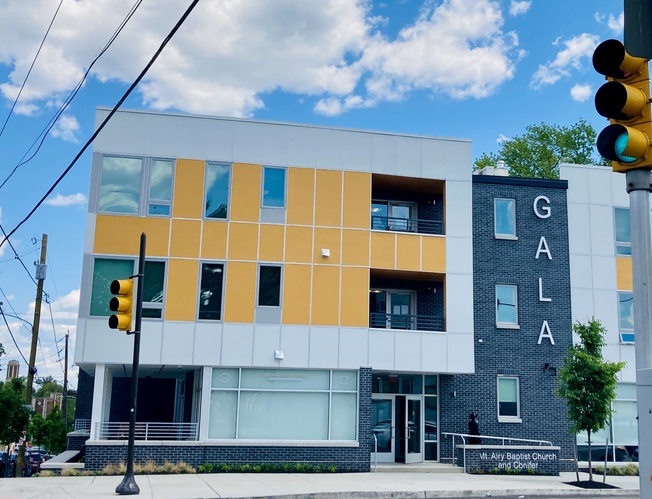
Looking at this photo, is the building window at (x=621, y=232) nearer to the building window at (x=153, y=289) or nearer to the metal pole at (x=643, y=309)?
the building window at (x=153, y=289)

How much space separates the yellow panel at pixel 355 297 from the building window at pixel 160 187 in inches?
234

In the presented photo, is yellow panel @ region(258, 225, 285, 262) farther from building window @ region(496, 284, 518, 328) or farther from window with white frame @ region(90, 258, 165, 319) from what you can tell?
building window @ region(496, 284, 518, 328)

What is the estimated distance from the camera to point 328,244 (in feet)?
81.0

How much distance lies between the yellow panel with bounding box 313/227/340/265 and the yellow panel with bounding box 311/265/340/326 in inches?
9.0

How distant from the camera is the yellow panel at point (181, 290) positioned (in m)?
23.4

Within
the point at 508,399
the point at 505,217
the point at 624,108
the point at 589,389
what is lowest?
the point at 508,399

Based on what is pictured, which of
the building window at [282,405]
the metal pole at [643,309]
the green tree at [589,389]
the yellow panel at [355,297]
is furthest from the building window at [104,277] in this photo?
the metal pole at [643,309]

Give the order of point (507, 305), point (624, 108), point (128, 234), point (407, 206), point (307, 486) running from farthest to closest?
1. point (407, 206)
2. point (507, 305)
3. point (128, 234)
4. point (307, 486)
5. point (624, 108)

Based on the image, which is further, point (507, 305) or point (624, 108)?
point (507, 305)

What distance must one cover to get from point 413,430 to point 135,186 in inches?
475

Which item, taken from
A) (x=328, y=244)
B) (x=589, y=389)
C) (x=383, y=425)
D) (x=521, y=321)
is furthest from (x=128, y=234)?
(x=589, y=389)

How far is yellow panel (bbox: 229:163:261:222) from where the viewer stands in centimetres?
2431

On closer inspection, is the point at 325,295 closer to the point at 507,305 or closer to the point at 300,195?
the point at 300,195

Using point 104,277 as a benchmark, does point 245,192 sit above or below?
above
